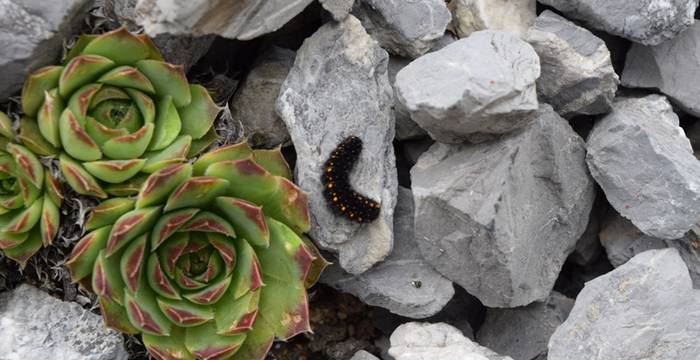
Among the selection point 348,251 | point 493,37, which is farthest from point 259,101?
point 493,37

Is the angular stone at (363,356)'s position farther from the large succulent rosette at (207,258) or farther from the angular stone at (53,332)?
the angular stone at (53,332)

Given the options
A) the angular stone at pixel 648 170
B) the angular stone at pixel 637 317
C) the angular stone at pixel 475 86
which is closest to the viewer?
the angular stone at pixel 475 86

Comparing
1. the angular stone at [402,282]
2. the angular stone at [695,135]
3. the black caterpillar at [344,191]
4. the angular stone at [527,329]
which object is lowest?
the angular stone at [527,329]

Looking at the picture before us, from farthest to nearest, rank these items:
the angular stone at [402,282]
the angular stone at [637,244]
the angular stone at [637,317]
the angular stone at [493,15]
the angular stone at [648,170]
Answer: the angular stone at [493,15] → the angular stone at [637,244] → the angular stone at [402,282] → the angular stone at [648,170] → the angular stone at [637,317]

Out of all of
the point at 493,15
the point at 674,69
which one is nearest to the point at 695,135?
the point at 674,69

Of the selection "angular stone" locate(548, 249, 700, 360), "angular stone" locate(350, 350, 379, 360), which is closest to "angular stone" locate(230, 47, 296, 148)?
"angular stone" locate(350, 350, 379, 360)

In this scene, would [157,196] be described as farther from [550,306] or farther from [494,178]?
[550,306]

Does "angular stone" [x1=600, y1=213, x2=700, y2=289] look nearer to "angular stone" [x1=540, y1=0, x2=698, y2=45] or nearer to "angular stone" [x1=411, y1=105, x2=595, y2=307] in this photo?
"angular stone" [x1=411, y1=105, x2=595, y2=307]

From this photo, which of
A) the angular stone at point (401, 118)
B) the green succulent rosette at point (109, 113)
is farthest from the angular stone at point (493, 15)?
the green succulent rosette at point (109, 113)
